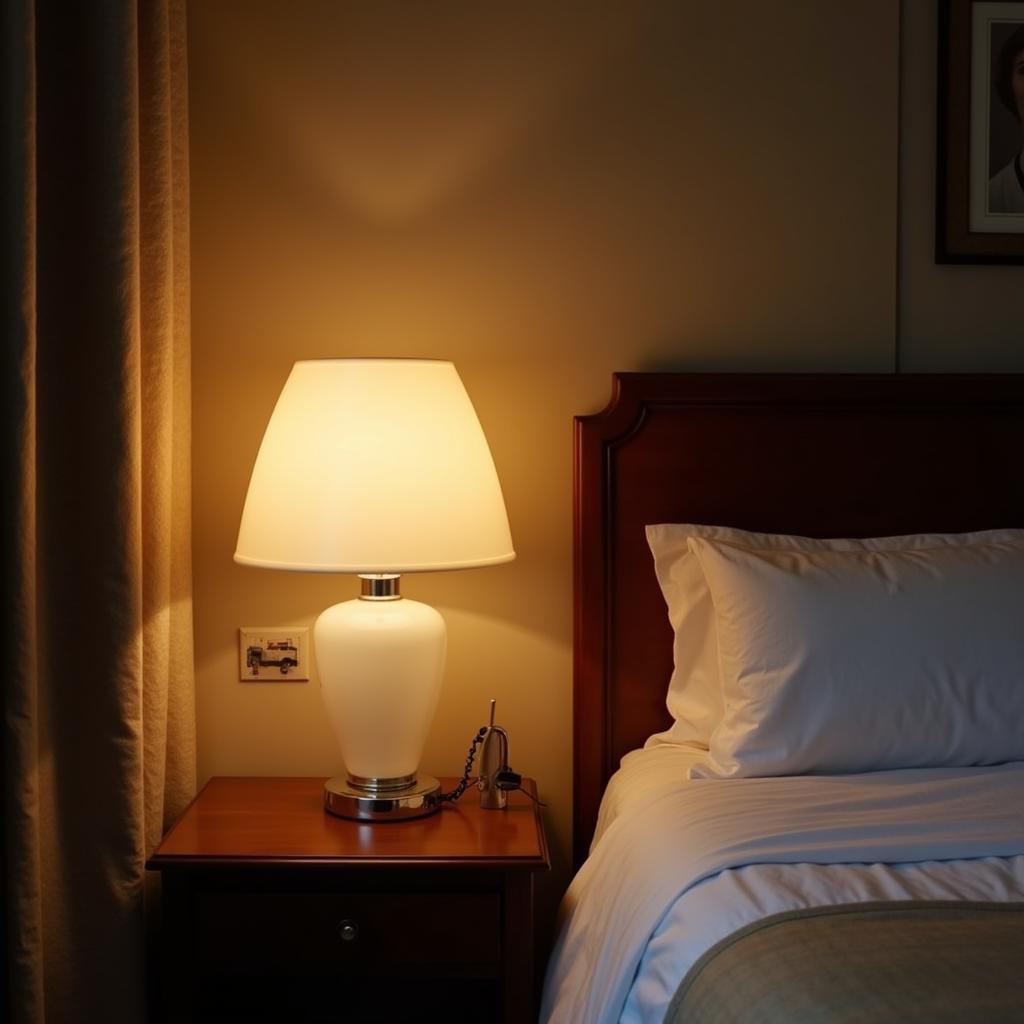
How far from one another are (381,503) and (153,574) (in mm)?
435

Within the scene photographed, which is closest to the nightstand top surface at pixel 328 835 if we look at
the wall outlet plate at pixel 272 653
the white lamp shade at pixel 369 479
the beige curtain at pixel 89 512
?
the beige curtain at pixel 89 512

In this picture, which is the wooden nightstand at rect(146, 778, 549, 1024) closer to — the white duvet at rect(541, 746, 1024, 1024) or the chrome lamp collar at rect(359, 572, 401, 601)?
the white duvet at rect(541, 746, 1024, 1024)

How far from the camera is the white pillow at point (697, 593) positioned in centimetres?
211

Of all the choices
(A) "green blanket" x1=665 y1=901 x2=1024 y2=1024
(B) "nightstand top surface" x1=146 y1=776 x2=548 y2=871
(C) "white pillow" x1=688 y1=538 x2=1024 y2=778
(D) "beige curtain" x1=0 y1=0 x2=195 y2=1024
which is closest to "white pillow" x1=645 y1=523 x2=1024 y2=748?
(C) "white pillow" x1=688 y1=538 x2=1024 y2=778

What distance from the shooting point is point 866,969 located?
1.21m

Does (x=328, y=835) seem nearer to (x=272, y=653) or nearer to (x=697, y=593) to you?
(x=272, y=653)


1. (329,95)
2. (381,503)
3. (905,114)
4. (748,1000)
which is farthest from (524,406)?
(748,1000)

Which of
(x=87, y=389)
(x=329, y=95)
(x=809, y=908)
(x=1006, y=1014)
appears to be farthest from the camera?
(x=329, y=95)

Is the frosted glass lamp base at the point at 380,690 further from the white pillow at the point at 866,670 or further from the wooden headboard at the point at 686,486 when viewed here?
the white pillow at the point at 866,670

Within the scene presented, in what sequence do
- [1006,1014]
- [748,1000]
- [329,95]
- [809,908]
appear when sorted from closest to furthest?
[1006,1014] → [748,1000] → [809,908] → [329,95]

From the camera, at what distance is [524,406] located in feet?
7.54

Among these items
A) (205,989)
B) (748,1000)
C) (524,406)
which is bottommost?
(205,989)

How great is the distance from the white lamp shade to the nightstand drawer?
51 centimetres

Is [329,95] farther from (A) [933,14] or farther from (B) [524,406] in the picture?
(A) [933,14]
